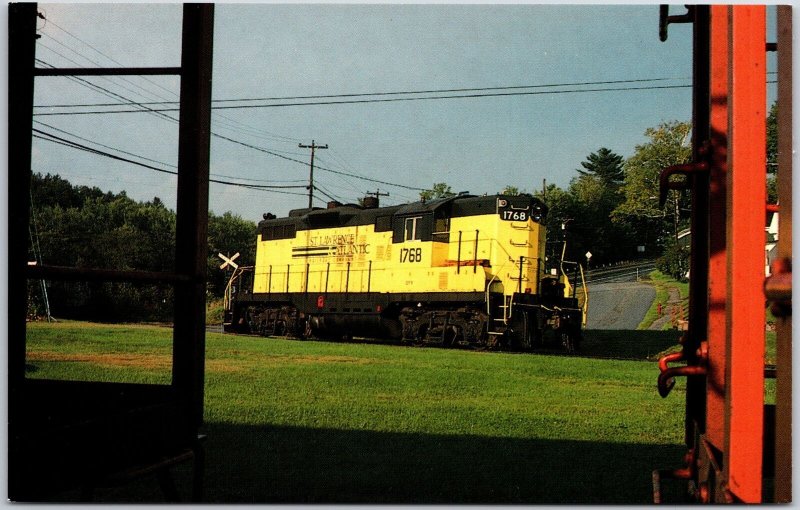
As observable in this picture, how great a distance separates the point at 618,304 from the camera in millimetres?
28547

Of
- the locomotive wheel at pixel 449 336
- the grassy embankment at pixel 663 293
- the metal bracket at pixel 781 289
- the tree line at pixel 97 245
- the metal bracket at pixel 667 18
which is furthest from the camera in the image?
the grassy embankment at pixel 663 293

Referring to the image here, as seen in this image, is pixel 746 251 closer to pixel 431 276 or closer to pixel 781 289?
pixel 781 289

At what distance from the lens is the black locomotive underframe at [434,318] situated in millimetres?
15961

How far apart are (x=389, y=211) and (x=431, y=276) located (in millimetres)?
2100

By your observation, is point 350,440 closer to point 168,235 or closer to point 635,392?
point 635,392

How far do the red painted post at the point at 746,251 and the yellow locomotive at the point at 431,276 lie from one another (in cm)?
1391

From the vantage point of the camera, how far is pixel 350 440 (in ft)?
18.0

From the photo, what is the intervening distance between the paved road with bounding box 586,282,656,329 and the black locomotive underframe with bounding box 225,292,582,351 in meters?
8.68

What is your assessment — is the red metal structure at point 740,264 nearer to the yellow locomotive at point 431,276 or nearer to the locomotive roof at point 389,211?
the yellow locomotive at point 431,276

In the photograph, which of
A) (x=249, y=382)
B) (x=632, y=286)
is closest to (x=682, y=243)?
(x=632, y=286)

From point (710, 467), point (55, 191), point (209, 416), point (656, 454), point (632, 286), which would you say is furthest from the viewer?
point (632, 286)

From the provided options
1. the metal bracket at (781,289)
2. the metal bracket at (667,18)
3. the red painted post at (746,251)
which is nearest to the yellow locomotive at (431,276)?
the metal bracket at (667,18)

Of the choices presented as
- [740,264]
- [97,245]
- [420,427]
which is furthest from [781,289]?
[97,245]

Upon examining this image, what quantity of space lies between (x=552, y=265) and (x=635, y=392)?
9.93m
